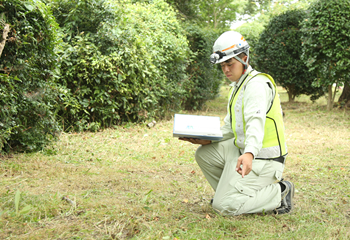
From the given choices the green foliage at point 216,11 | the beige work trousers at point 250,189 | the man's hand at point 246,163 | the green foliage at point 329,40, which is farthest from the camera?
the green foliage at point 216,11

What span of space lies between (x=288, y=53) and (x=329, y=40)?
2.58m

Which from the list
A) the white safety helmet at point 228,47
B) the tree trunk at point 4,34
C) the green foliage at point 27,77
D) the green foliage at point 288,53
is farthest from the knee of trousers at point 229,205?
the green foliage at point 288,53

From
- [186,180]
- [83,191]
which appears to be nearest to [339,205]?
[186,180]

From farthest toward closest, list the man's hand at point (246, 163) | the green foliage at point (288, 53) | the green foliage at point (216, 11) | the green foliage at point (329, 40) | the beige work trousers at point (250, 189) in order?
1. the green foliage at point (216, 11)
2. the green foliage at point (288, 53)
3. the green foliage at point (329, 40)
4. the beige work trousers at point (250, 189)
5. the man's hand at point (246, 163)

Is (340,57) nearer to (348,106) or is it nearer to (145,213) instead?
(348,106)

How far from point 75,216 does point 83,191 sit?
762mm

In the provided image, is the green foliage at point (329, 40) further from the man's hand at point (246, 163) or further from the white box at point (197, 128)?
the man's hand at point (246, 163)

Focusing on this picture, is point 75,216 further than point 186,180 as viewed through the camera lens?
No

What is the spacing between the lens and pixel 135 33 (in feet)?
26.1

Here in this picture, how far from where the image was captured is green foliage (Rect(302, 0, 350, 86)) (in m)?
9.80

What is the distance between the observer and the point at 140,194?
402cm

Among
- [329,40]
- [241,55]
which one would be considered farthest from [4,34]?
[329,40]

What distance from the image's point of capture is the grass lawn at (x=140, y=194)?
3.02 meters

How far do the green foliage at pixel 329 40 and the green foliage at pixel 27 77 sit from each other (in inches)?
312
